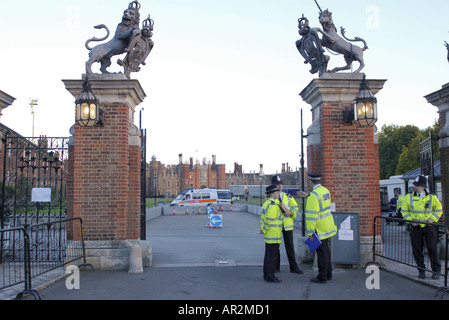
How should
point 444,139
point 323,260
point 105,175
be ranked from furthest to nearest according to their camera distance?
point 444,139
point 105,175
point 323,260

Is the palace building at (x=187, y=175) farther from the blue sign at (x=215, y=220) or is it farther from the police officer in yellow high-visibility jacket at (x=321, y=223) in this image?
the police officer in yellow high-visibility jacket at (x=321, y=223)

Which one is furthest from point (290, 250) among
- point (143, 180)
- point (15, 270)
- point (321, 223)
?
point (15, 270)

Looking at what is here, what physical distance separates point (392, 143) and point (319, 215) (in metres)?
44.9

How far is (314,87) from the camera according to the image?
8.55m

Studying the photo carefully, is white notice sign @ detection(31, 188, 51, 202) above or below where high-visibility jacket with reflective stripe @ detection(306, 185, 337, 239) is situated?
above

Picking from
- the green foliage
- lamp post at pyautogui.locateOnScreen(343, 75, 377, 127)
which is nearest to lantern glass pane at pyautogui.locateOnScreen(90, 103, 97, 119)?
lamp post at pyautogui.locateOnScreen(343, 75, 377, 127)

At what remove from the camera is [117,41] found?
8.65 meters

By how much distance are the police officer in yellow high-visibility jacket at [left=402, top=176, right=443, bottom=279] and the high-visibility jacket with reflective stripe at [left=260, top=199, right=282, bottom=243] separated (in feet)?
8.17

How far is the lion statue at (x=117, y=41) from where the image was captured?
8.48 metres

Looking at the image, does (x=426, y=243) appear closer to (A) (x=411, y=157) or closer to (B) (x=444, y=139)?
(B) (x=444, y=139)

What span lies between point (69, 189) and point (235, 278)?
4.15m

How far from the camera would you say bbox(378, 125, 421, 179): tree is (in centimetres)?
4669

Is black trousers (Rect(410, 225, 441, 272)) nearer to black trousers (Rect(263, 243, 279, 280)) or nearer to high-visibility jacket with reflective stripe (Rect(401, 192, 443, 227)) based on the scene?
high-visibility jacket with reflective stripe (Rect(401, 192, 443, 227))

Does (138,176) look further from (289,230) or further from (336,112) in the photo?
(336,112)
